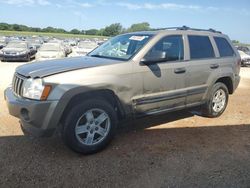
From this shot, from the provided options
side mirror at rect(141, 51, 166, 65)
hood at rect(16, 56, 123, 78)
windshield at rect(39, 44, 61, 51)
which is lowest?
windshield at rect(39, 44, 61, 51)

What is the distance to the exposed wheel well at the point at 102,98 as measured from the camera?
3.97 m

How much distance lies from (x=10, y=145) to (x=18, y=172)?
3.09 feet

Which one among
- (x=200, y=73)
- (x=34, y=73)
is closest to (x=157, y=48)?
(x=200, y=73)

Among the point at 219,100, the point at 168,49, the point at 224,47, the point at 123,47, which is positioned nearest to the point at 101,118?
the point at 123,47

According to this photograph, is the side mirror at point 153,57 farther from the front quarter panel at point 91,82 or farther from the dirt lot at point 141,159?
the dirt lot at point 141,159

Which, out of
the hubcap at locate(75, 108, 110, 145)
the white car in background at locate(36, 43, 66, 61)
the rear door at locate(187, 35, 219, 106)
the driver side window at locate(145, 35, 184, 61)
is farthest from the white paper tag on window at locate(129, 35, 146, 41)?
the white car in background at locate(36, 43, 66, 61)

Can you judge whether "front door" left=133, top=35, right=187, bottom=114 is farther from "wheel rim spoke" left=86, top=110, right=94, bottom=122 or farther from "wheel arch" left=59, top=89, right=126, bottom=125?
"wheel rim spoke" left=86, top=110, right=94, bottom=122

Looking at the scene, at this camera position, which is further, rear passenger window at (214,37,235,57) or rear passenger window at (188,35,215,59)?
rear passenger window at (214,37,235,57)

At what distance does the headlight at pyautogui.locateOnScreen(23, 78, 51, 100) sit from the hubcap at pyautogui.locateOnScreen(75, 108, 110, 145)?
2.07ft

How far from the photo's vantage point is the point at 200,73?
5.38 meters

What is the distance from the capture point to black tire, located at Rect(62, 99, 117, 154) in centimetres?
388

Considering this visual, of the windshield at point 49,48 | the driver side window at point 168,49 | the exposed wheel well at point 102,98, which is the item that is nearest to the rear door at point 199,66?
the driver side window at point 168,49

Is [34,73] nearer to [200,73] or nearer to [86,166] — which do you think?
[86,166]

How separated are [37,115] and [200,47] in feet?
11.3
